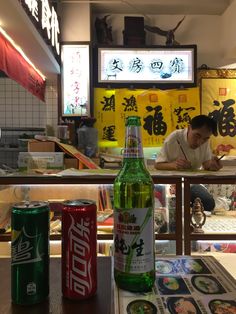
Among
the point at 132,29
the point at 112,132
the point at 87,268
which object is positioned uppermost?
the point at 132,29

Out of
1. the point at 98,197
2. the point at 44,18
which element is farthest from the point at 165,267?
the point at 44,18

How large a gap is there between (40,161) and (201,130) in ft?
4.29

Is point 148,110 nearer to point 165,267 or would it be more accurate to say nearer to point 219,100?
point 219,100

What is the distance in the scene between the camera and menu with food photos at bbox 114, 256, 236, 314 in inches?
26.7

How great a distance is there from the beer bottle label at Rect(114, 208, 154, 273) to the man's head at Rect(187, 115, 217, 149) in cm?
216

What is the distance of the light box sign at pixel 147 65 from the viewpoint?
4617mm

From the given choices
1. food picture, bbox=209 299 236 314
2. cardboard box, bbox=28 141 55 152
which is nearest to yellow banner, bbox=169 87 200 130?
cardboard box, bbox=28 141 55 152

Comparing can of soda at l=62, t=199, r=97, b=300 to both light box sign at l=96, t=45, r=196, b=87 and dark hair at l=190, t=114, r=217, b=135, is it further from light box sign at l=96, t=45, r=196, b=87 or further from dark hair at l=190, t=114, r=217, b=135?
light box sign at l=96, t=45, r=196, b=87

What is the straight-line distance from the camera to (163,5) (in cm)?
480

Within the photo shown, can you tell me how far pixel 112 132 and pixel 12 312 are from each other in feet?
13.5

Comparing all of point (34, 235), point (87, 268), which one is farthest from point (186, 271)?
point (34, 235)

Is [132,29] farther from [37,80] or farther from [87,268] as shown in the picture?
[87,268]

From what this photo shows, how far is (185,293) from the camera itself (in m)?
0.74

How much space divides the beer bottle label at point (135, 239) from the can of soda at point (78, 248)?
0.06m
